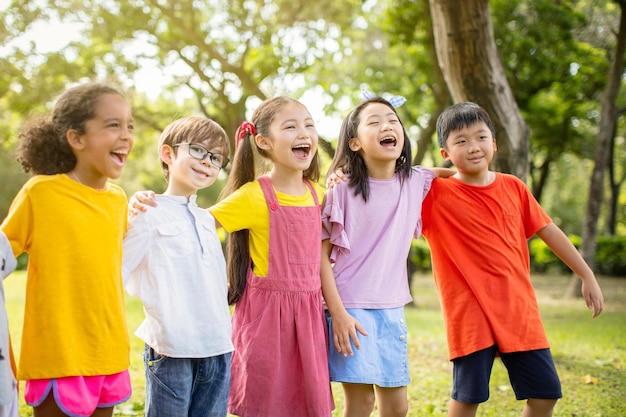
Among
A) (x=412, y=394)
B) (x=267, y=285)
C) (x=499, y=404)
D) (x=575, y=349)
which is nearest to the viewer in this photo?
(x=267, y=285)

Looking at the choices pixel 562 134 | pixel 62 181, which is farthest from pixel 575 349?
pixel 562 134

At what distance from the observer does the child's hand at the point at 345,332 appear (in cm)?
267

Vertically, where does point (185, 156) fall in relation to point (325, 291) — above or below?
above

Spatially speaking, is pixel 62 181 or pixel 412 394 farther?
pixel 412 394

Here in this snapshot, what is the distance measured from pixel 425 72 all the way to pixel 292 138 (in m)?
10.8

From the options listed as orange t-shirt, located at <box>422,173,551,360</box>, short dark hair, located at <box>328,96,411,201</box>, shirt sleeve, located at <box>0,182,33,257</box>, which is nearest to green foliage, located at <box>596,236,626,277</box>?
orange t-shirt, located at <box>422,173,551,360</box>

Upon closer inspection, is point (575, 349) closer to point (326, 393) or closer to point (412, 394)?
point (412, 394)

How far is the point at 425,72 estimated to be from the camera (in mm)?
13062

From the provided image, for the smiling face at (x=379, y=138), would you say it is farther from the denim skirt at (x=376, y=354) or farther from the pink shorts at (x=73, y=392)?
the pink shorts at (x=73, y=392)

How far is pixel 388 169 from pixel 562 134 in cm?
1540

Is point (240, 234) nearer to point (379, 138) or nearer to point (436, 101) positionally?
point (379, 138)

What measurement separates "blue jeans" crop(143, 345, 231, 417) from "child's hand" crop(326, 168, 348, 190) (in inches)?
36.5

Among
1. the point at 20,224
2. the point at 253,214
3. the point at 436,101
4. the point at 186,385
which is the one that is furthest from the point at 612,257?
the point at 20,224

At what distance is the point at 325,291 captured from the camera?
2773 mm
